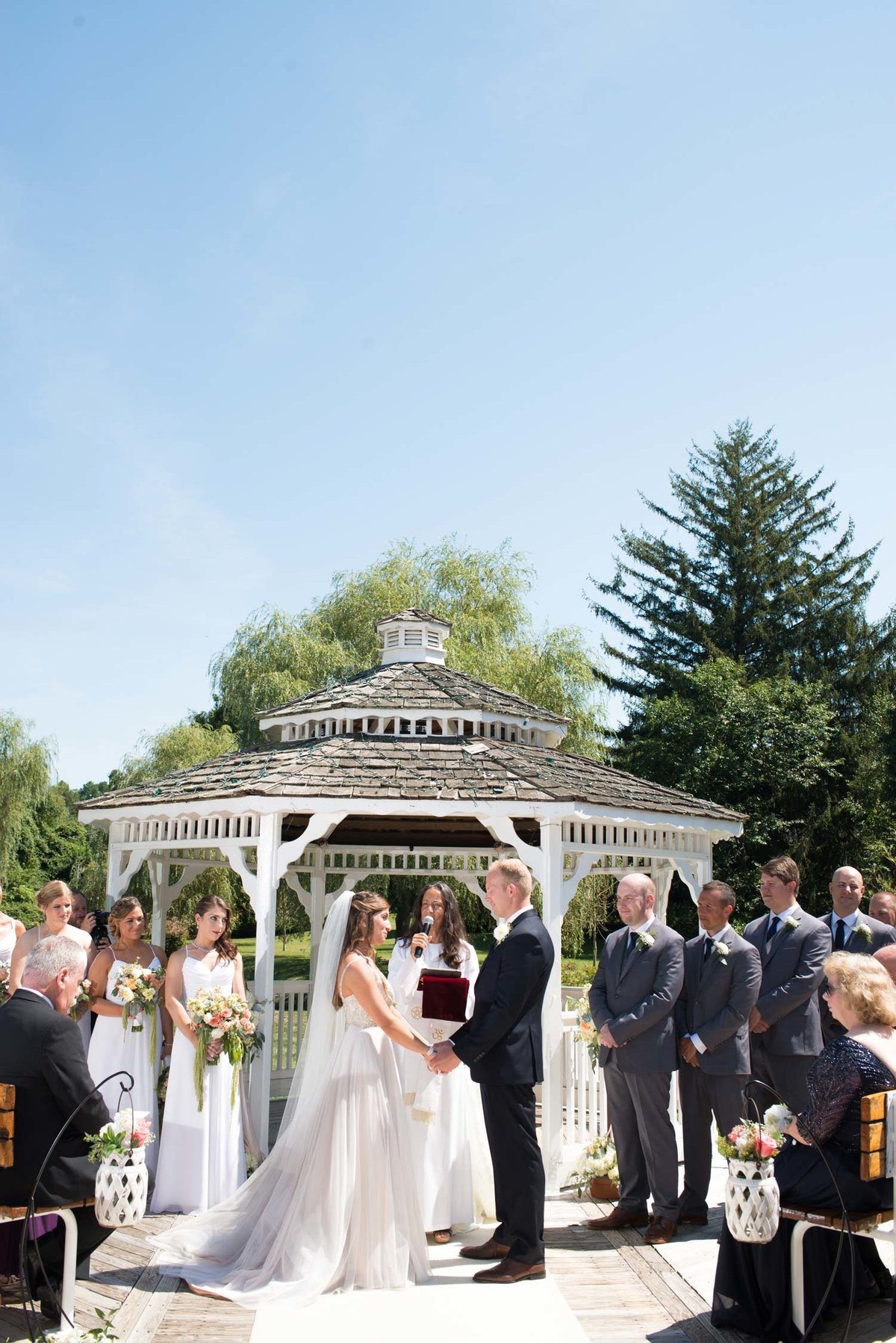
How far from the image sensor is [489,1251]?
6.42 meters

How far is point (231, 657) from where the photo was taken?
23.4 m


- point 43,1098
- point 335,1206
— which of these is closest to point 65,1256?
point 43,1098

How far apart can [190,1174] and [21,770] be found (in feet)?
71.7

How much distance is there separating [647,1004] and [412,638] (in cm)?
663

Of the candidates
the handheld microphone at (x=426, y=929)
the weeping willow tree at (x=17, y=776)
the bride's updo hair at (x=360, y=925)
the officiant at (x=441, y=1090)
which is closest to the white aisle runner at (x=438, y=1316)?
the officiant at (x=441, y=1090)

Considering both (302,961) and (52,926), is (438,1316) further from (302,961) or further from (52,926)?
(302,961)

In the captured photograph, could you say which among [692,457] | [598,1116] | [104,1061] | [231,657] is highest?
[692,457]

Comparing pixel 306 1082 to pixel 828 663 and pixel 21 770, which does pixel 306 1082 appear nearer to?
pixel 21 770

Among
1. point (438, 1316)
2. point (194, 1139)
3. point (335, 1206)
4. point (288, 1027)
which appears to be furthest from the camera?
point (288, 1027)

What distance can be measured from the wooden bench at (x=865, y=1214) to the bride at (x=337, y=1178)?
2.03 m

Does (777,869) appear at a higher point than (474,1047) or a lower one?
higher

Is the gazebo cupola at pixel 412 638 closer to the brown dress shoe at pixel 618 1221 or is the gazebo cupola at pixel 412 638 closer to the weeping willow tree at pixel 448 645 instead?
the brown dress shoe at pixel 618 1221

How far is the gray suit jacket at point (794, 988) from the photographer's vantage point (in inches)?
286

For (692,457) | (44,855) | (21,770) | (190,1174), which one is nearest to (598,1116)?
(190,1174)
